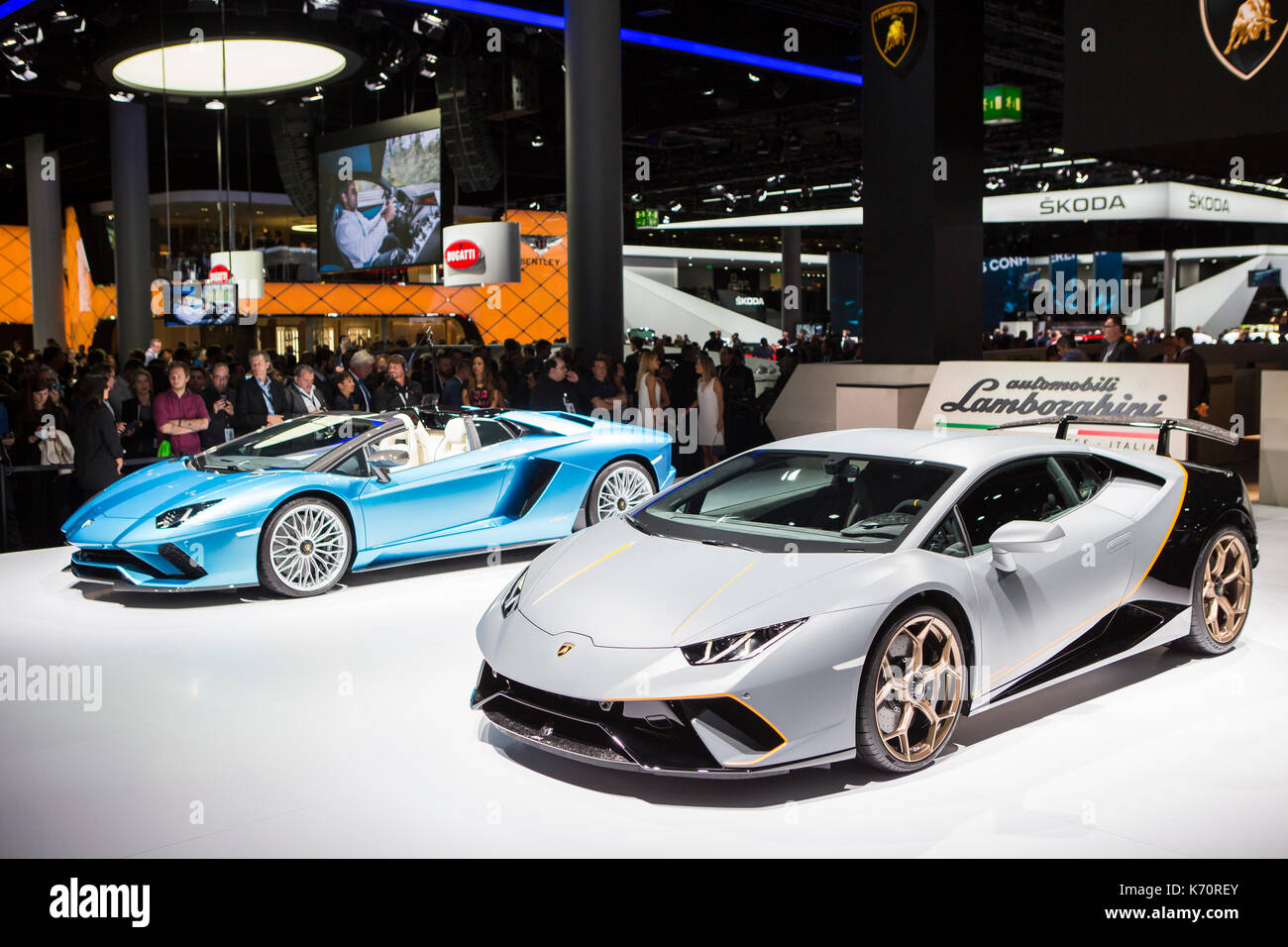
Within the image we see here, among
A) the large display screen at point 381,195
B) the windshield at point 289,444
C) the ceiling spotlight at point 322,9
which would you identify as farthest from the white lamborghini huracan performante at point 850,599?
the large display screen at point 381,195

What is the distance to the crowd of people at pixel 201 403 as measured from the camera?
28.7 ft

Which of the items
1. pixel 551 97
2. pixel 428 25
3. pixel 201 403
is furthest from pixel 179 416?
pixel 551 97

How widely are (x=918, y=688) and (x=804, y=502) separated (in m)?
1.07

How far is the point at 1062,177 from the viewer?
33.9 meters

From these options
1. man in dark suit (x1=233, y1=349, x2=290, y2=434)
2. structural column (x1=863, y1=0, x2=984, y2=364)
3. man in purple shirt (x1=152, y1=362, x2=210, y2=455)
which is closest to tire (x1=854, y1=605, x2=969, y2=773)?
man in dark suit (x1=233, y1=349, x2=290, y2=434)

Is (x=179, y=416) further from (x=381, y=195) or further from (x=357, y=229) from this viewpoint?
(x=357, y=229)

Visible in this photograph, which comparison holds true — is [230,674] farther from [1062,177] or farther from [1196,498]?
[1062,177]

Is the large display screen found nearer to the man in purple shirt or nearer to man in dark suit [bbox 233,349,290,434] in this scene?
man in dark suit [bbox 233,349,290,434]

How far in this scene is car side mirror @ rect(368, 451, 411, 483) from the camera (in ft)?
22.9

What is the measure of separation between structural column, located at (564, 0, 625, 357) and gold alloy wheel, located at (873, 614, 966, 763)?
10.4 meters

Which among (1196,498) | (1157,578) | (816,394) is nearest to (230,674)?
(1157,578)

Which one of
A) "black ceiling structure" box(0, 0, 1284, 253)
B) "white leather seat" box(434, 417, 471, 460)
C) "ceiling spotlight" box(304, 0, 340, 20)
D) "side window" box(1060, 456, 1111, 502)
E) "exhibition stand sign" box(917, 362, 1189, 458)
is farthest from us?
"black ceiling structure" box(0, 0, 1284, 253)

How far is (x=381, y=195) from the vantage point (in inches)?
715
